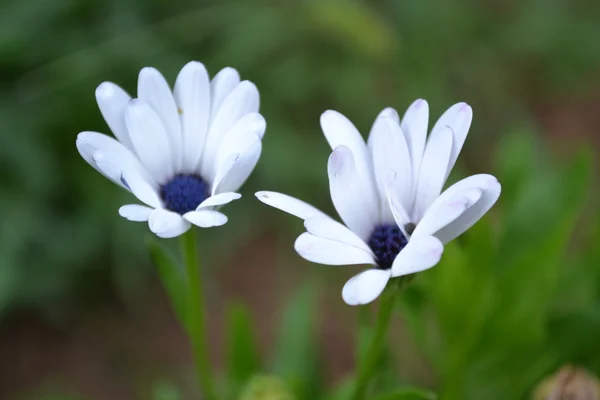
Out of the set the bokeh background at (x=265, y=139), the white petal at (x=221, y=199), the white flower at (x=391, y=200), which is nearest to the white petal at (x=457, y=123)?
the white flower at (x=391, y=200)

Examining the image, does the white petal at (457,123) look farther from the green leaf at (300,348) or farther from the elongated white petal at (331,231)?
the green leaf at (300,348)

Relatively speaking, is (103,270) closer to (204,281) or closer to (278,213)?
(204,281)

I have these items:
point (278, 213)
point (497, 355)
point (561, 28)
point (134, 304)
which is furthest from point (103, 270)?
point (561, 28)

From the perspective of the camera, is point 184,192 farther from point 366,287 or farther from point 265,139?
point 265,139

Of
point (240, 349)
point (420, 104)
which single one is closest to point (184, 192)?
point (420, 104)

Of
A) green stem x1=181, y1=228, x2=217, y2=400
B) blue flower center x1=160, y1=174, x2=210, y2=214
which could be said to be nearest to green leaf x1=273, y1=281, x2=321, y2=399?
green stem x1=181, y1=228, x2=217, y2=400
